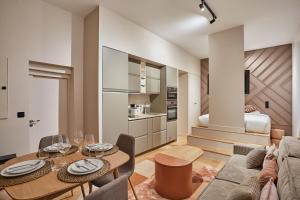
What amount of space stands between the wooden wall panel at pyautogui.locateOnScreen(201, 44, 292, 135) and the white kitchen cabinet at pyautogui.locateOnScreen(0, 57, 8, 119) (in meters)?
6.58

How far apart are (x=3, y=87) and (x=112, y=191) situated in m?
2.55

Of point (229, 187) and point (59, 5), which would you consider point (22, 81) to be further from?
point (229, 187)

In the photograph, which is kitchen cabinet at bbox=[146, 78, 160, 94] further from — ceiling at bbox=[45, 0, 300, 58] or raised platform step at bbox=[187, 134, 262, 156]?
raised platform step at bbox=[187, 134, 262, 156]

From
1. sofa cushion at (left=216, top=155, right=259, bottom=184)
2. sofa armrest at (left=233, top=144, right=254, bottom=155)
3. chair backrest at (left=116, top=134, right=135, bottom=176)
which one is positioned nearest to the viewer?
sofa cushion at (left=216, top=155, right=259, bottom=184)

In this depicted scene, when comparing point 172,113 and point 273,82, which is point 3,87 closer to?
point 172,113

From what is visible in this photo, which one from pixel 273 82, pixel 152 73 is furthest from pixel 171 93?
pixel 273 82

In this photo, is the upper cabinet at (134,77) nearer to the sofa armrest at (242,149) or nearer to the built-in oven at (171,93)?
the built-in oven at (171,93)

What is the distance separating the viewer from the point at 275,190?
44.4 inches

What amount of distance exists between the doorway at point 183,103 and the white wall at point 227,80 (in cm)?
175

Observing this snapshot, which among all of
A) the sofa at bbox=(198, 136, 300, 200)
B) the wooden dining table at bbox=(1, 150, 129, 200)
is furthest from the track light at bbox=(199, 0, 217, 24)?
the wooden dining table at bbox=(1, 150, 129, 200)

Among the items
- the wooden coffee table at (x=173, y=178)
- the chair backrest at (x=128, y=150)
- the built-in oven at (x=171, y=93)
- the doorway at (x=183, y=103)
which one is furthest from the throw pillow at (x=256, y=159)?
the doorway at (x=183, y=103)

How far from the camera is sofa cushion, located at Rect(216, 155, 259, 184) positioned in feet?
6.22

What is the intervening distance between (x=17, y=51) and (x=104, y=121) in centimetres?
176

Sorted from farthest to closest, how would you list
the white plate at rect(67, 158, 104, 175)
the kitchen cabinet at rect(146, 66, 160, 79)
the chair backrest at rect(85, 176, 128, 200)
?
the kitchen cabinet at rect(146, 66, 160, 79)
the white plate at rect(67, 158, 104, 175)
the chair backrest at rect(85, 176, 128, 200)
